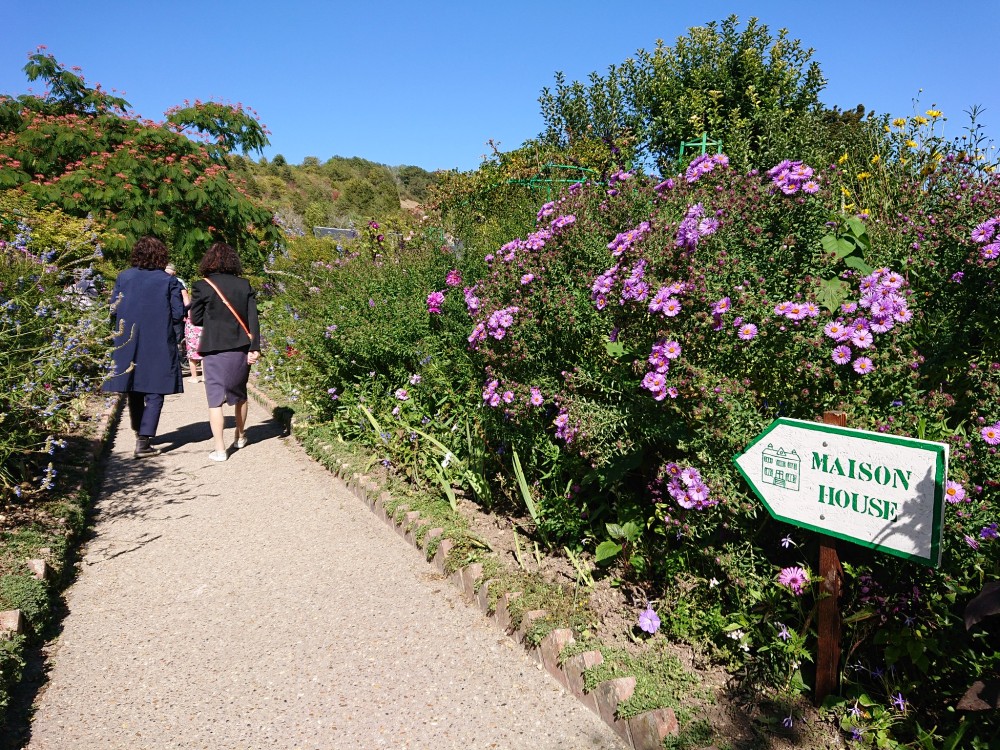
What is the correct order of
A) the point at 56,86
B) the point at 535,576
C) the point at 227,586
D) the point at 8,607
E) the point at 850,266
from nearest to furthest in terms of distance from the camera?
the point at 850,266, the point at 8,607, the point at 535,576, the point at 227,586, the point at 56,86

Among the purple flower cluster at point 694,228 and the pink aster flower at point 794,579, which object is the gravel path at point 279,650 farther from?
the purple flower cluster at point 694,228

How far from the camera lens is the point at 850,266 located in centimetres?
241

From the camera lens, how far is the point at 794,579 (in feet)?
7.05

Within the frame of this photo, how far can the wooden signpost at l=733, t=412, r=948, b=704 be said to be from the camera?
173 cm

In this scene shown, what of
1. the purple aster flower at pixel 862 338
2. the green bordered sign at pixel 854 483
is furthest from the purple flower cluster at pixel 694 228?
the green bordered sign at pixel 854 483

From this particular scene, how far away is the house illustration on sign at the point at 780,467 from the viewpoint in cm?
202

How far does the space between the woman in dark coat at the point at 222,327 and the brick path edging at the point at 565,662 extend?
238cm

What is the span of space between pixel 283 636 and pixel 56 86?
12.2m

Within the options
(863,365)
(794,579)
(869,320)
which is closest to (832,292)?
(869,320)

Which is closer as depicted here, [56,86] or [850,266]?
[850,266]

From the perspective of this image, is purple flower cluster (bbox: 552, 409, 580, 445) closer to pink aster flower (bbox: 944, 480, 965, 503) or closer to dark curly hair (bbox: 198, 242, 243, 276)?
pink aster flower (bbox: 944, 480, 965, 503)

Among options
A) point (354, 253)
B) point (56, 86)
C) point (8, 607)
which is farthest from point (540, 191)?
point (56, 86)

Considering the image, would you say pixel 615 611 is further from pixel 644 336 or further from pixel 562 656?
pixel 644 336

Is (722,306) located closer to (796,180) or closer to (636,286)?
(636,286)
